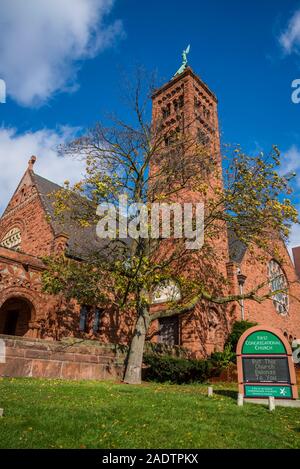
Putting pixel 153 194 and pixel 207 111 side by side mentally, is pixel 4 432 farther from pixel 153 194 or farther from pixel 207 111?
pixel 207 111

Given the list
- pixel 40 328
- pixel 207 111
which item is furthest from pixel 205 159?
pixel 207 111

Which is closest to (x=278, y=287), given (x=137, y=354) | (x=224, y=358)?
(x=224, y=358)

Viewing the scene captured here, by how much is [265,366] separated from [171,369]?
211 inches

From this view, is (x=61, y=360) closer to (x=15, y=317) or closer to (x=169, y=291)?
(x=169, y=291)

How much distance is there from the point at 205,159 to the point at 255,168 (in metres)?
2.56

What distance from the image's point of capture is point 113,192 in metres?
14.0

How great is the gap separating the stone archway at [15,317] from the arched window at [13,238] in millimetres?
4994

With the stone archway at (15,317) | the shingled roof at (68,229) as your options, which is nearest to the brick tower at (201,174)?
the shingled roof at (68,229)

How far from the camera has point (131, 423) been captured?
19.9ft

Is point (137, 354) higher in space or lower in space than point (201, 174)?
lower

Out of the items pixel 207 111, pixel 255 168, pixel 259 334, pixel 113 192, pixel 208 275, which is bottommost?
pixel 259 334

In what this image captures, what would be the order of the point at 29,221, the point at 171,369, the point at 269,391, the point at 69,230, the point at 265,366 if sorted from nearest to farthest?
the point at 269,391 → the point at 265,366 → the point at 171,369 → the point at 69,230 → the point at 29,221

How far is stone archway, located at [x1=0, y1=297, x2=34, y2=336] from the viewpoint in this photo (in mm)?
19422

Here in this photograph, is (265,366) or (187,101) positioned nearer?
(265,366)
